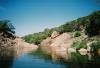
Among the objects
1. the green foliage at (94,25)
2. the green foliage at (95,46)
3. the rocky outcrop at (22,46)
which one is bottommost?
the green foliage at (95,46)

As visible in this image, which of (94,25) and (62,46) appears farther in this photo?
(62,46)

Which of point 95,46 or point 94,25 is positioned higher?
point 94,25

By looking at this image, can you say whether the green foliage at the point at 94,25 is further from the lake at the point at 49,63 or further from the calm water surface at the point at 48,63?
the calm water surface at the point at 48,63

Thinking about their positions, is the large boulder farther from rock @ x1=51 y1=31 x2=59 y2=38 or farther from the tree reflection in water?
the tree reflection in water

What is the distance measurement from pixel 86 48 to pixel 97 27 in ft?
58.8

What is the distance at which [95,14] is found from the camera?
238 ft

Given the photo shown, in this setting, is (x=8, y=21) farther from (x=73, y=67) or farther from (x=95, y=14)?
(x=73, y=67)

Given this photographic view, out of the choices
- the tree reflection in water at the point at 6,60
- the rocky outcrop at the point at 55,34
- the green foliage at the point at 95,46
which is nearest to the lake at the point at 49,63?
the tree reflection in water at the point at 6,60

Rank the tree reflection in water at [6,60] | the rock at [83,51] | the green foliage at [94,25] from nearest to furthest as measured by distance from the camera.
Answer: the tree reflection in water at [6,60] → the rock at [83,51] → the green foliage at [94,25]

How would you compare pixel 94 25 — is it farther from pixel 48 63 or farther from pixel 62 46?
pixel 48 63

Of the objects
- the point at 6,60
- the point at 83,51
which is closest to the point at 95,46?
the point at 83,51

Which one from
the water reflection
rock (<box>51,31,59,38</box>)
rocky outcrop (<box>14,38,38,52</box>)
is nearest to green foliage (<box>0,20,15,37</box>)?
rocky outcrop (<box>14,38,38,52</box>)

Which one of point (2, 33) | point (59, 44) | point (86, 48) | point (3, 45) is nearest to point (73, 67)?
point (86, 48)

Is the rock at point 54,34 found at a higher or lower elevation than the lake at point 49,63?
higher
